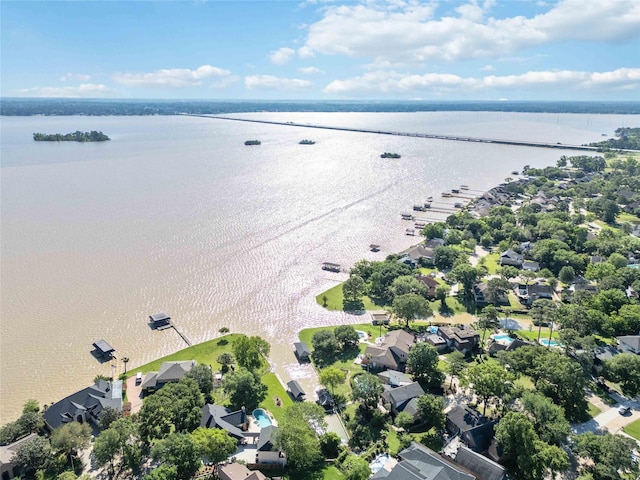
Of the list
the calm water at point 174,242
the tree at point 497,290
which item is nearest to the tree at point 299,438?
the calm water at point 174,242

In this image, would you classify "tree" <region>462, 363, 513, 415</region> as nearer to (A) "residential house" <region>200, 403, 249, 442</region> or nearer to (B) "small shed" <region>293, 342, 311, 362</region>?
(B) "small shed" <region>293, 342, 311, 362</region>

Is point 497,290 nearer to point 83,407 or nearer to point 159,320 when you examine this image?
point 159,320

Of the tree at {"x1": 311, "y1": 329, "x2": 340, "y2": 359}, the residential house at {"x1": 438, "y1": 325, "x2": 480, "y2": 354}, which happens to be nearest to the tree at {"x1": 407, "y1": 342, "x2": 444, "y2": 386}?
the residential house at {"x1": 438, "y1": 325, "x2": 480, "y2": 354}

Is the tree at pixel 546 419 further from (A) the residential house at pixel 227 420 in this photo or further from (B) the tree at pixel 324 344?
(A) the residential house at pixel 227 420

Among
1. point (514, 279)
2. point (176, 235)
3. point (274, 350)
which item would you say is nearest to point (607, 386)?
point (514, 279)

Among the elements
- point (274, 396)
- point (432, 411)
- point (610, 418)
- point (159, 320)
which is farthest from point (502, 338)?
point (159, 320)

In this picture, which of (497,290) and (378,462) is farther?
(497,290)
